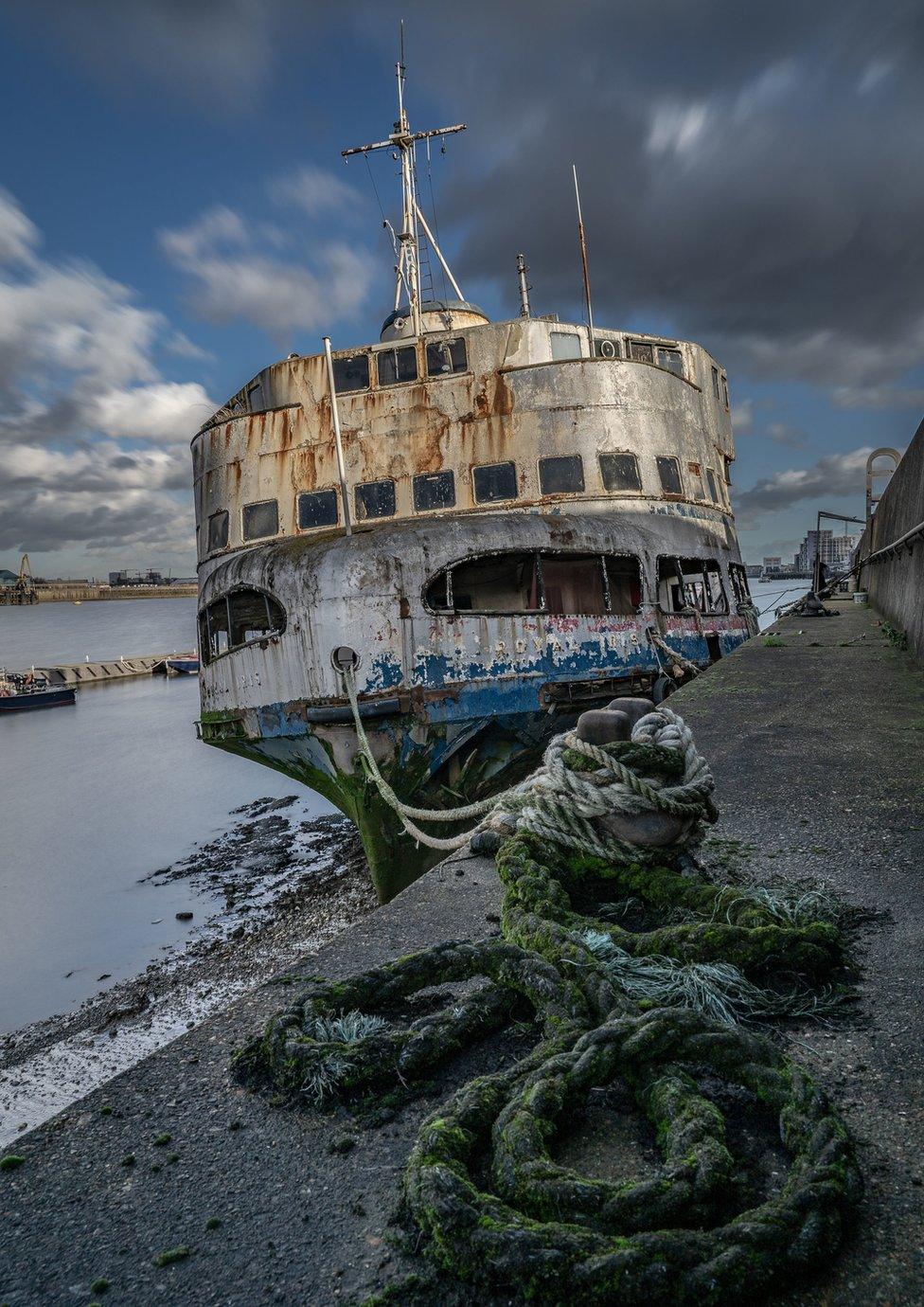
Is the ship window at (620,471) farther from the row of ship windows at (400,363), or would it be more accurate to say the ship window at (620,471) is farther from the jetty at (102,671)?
the jetty at (102,671)

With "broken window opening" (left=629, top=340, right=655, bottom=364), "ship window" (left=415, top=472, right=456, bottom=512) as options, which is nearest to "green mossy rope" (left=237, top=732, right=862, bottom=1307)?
"ship window" (left=415, top=472, right=456, bottom=512)

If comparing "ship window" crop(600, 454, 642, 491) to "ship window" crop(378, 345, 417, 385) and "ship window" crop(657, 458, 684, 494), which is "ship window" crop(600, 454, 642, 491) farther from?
"ship window" crop(378, 345, 417, 385)

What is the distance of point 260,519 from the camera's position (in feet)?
41.8

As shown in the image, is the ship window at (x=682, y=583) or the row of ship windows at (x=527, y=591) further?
the ship window at (x=682, y=583)

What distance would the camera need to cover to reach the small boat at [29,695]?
42469 mm

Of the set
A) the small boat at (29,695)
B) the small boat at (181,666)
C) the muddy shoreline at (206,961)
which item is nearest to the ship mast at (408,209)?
the muddy shoreline at (206,961)

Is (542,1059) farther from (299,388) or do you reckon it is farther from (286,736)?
(299,388)

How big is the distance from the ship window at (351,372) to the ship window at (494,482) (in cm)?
260

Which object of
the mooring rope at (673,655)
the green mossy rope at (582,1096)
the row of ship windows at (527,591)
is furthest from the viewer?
the row of ship windows at (527,591)

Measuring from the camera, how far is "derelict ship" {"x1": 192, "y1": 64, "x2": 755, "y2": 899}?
935 centimetres

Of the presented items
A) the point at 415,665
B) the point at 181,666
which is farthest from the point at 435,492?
the point at 181,666

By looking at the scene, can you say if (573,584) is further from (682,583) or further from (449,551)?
(449,551)

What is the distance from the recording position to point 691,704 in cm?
730

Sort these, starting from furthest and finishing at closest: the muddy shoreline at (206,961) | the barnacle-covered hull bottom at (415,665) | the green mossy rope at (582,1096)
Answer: the barnacle-covered hull bottom at (415,665)
the muddy shoreline at (206,961)
the green mossy rope at (582,1096)
